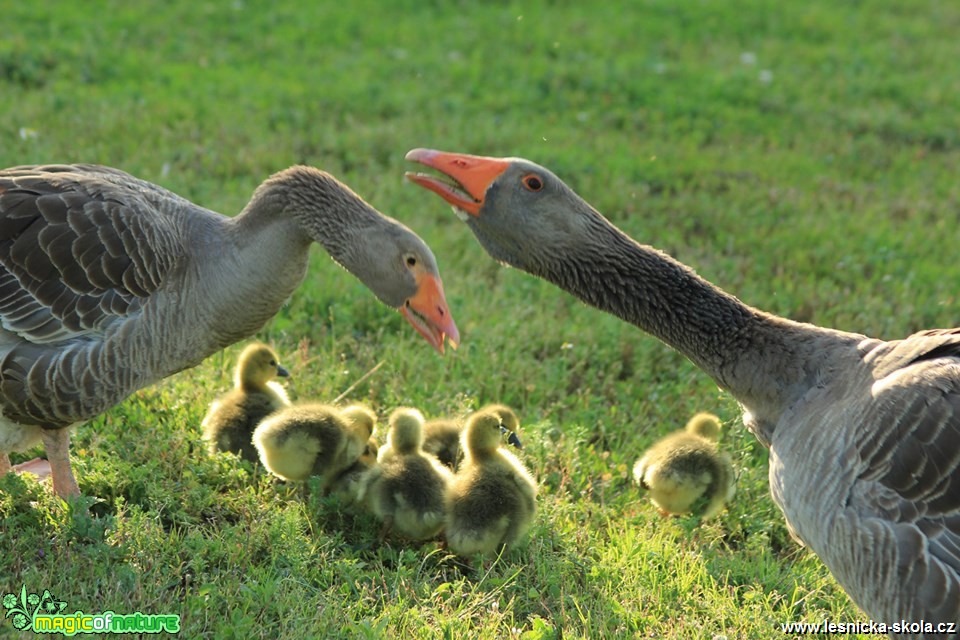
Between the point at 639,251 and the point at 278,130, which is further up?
the point at 639,251

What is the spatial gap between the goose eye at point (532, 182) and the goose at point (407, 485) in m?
1.35

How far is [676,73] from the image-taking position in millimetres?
11750

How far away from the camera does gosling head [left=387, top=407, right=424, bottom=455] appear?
521 cm

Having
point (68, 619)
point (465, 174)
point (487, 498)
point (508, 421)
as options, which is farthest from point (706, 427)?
point (68, 619)

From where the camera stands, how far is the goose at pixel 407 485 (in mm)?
4996

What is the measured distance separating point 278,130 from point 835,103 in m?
6.28

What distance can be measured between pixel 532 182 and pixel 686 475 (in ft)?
5.95

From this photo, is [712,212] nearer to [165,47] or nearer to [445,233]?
[445,233]

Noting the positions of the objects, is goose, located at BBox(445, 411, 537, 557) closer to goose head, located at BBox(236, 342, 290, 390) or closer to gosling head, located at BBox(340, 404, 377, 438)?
gosling head, located at BBox(340, 404, 377, 438)

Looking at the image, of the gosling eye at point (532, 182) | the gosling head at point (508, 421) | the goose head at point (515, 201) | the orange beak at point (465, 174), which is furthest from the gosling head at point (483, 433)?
the gosling eye at point (532, 182)

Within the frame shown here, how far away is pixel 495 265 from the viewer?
8.00 meters

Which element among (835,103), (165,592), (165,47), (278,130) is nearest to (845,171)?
(835,103)

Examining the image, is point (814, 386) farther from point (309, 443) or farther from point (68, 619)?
point (68, 619)

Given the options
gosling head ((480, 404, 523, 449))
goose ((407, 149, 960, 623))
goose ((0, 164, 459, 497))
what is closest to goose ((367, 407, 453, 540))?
gosling head ((480, 404, 523, 449))
